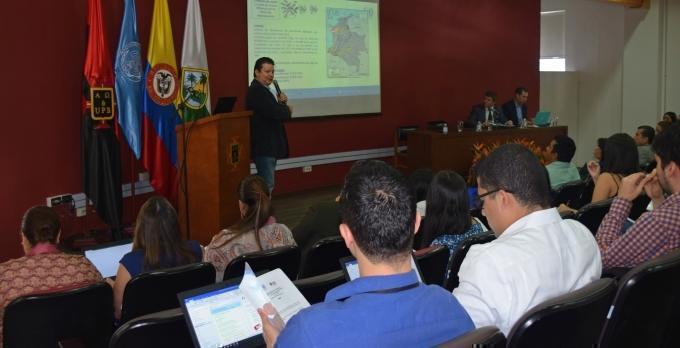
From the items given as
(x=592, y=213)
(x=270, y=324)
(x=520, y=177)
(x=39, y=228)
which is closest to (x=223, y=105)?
(x=39, y=228)

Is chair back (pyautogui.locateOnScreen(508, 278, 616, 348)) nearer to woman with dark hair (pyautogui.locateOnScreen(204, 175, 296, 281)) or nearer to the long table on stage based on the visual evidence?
woman with dark hair (pyautogui.locateOnScreen(204, 175, 296, 281))

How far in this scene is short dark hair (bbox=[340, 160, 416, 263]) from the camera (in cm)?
150

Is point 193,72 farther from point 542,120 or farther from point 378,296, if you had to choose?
point 542,120

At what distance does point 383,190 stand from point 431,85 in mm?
9203

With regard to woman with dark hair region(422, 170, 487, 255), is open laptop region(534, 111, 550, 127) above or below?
above

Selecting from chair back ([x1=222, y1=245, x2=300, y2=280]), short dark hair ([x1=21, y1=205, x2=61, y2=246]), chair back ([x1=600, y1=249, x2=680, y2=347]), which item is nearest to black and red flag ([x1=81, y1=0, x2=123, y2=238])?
short dark hair ([x1=21, y1=205, x2=61, y2=246])

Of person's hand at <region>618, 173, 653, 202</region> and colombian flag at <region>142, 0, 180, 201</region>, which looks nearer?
A: person's hand at <region>618, 173, 653, 202</region>

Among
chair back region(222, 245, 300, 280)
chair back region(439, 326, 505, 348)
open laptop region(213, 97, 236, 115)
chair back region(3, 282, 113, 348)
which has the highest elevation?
open laptop region(213, 97, 236, 115)

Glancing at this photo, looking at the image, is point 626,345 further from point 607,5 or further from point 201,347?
point 607,5

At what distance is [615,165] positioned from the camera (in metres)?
4.59

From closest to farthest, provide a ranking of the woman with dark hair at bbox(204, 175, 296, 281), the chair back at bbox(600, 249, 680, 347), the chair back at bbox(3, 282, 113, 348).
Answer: the chair back at bbox(600, 249, 680, 347) < the chair back at bbox(3, 282, 113, 348) < the woman with dark hair at bbox(204, 175, 296, 281)

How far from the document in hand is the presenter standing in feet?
15.1

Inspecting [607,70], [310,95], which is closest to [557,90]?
[607,70]

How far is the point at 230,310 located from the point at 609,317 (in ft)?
3.63
